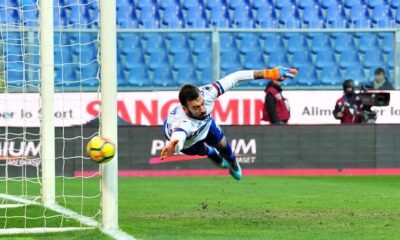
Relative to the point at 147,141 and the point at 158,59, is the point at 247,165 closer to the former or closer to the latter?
the point at 147,141

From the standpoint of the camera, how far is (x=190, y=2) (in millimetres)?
26359

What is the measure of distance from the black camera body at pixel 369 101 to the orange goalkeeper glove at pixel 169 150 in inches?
455

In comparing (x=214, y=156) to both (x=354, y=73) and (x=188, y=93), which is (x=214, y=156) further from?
(x=354, y=73)

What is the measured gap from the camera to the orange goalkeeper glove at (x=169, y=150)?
35.2 feet

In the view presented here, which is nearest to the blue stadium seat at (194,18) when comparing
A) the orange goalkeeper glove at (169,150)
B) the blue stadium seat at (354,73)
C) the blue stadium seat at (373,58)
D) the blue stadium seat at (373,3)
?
the blue stadium seat at (354,73)

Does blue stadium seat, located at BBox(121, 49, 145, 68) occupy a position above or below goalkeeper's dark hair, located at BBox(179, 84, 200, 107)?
above

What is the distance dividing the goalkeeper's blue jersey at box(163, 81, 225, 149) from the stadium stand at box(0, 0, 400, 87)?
36.8 feet

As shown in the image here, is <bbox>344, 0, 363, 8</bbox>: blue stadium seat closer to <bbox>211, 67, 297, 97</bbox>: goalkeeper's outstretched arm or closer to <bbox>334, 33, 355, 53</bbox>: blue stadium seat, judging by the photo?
<bbox>334, 33, 355, 53</bbox>: blue stadium seat

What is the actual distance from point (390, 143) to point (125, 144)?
5451 mm

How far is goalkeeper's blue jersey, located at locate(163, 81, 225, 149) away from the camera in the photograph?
12.1 metres

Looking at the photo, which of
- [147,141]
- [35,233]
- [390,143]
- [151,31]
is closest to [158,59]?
[151,31]

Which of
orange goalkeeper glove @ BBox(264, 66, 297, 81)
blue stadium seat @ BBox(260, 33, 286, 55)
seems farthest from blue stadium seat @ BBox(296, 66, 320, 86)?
orange goalkeeper glove @ BBox(264, 66, 297, 81)

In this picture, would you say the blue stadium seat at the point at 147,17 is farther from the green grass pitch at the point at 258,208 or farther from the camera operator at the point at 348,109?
the green grass pitch at the point at 258,208

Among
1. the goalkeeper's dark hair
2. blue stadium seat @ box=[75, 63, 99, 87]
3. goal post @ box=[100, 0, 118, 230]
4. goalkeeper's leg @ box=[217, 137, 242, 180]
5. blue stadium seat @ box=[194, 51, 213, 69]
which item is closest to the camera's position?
goal post @ box=[100, 0, 118, 230]
